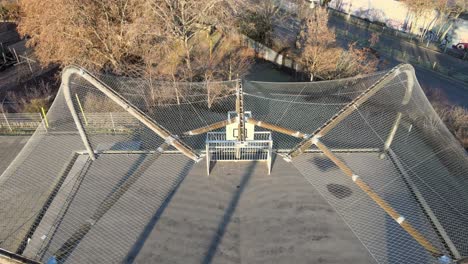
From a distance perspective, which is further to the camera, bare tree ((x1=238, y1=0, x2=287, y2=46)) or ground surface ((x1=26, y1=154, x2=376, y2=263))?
bare tree ((x1=238, y1=0, x2=287, y2=46))

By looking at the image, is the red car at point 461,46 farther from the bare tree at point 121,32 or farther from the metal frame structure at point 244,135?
the metal frame structure at point 244,135

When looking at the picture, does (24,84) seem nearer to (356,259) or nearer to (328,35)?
(328,35)

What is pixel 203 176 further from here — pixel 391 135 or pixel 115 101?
pixel 391 135

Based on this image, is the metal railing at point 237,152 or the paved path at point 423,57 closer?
the metal railing at point 237,152

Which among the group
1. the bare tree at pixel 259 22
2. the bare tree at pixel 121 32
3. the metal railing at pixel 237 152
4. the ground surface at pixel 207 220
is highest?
the bare tree at pixel 259 22

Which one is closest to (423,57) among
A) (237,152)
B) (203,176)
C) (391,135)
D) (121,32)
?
(391,135)

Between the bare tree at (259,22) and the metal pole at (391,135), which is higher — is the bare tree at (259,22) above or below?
above

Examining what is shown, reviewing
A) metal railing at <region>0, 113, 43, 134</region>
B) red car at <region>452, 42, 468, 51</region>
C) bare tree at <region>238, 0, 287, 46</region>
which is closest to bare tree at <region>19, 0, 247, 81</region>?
bare tree at <region>238, 0, 287, 46</region>

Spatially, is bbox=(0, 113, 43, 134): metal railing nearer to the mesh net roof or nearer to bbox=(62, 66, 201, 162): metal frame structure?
the mesh net roof

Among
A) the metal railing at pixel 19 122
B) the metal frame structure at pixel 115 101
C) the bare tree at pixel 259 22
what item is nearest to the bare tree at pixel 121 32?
the bare tree at pixel 259 22
